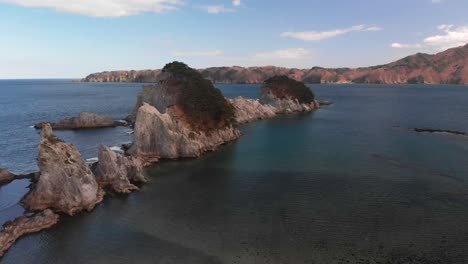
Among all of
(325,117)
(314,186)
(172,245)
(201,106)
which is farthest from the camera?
(325,117)

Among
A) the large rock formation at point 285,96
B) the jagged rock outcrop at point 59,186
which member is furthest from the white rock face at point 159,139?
the large rock formation at point 285,96

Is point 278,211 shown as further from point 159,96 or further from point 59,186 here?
point 159,96

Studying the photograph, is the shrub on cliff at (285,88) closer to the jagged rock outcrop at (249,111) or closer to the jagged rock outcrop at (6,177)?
the jagged rock outcrop at (249,111)

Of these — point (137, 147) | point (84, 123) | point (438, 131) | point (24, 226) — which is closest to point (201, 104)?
point (137, 147)

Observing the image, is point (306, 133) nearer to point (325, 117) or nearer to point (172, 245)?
point (325, 117)

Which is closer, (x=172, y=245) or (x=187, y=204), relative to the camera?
(x=172, y=245)

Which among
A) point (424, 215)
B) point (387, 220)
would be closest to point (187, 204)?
point (387, 220)
